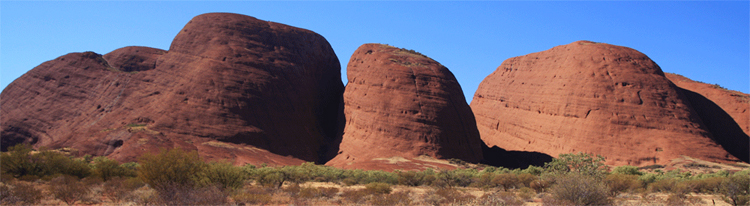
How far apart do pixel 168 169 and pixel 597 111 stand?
39161mm

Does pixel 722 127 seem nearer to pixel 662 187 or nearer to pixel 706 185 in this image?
pixel 706 185

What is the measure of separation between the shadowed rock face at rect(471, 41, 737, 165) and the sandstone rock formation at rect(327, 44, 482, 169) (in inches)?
397

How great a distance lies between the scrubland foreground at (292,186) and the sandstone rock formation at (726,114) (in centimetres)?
2546

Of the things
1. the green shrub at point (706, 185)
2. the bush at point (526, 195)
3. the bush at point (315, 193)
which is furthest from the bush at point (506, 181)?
the bush at point (315, 193)

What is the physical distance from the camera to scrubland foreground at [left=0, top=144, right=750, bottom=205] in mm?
13609

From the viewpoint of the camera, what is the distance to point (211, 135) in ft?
115

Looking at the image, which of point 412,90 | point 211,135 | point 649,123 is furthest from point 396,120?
point 649,123

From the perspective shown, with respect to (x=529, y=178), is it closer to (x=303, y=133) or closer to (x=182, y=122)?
(x=303, y=133)

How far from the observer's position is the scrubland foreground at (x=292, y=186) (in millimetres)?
13609

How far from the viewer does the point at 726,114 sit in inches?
1759

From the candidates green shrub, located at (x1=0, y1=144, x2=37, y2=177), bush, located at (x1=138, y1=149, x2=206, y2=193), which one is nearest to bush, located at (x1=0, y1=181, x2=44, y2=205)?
bush, located at (x1=138, y1=149, x2=206, y2=193)

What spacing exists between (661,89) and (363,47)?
94.8 ft

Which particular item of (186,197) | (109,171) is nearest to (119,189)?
(186,197)

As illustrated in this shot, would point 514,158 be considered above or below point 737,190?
below
